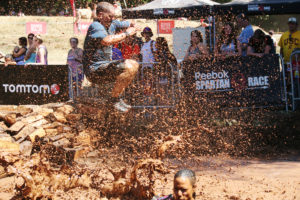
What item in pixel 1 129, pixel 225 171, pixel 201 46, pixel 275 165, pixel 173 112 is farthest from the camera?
pixel 201 46

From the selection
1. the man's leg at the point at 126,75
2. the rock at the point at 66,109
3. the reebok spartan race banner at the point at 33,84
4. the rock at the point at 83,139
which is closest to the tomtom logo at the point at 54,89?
the reebok spartan race banner at the point at 33,84

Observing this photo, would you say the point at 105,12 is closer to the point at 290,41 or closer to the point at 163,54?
the point at 163,54

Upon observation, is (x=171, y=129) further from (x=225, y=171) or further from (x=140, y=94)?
(x=225, y=171)

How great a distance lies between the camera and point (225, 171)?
5410mm

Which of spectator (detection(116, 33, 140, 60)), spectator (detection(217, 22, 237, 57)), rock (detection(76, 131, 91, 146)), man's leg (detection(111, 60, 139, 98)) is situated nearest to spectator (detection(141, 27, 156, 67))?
spectator (detection(116, 33, 140, 60))

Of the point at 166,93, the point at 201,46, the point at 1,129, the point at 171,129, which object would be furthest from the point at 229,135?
the point at 1,129

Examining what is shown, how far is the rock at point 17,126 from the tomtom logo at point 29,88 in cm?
176

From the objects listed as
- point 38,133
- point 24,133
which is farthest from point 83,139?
point 24,133

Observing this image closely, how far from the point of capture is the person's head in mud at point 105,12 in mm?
5336

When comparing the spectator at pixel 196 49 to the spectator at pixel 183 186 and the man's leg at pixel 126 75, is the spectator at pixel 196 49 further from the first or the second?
the spectator at pixel 183 186

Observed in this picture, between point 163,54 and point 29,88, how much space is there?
3344mm

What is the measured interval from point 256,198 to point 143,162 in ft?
4.52

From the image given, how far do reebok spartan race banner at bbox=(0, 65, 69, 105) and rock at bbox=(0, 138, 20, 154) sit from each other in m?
2.44

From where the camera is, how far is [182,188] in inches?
119
